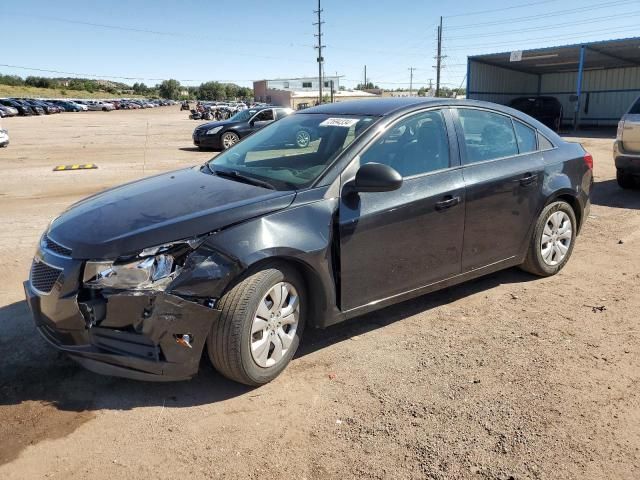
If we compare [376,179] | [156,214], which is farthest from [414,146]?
[156,214]

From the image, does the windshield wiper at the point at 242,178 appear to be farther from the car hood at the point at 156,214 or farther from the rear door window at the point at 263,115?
the rear door window at the point at 263,115

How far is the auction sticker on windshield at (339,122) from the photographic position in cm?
398

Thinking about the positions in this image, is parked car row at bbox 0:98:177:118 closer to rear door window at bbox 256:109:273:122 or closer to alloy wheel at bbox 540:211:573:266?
rear door window at bbox 256:109:273:122

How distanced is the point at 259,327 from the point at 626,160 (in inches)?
307

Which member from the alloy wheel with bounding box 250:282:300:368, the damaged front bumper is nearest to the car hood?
the damaged front bumper

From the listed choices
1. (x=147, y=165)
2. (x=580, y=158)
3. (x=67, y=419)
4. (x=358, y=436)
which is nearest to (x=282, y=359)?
(x=358, y=436)

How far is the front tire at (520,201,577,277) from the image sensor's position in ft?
15.7

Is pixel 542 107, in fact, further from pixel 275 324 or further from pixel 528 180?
pixel 275 324

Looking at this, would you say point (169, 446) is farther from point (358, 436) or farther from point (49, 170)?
point (49, 170)

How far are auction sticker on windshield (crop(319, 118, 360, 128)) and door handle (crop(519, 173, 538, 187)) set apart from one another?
→ 1.60m

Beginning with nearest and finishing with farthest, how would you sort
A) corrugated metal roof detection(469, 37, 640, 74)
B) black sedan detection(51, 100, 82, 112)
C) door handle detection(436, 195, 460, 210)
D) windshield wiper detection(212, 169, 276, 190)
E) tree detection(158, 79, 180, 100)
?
windshield wiper detection(212, 169, 276, 190), door handle detection(436, 195, 460, 210), corrugated metal roof detection(469, 37, 640, 74), black sedan detection(51, 100, 82, 112), tree detection(158, 79, 180, 100)

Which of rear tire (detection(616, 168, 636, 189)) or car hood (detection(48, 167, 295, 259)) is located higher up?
car hood (detection(48, 167, 295, 259))

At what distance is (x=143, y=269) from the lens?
2.84 m

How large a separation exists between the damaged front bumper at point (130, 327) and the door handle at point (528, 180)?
2.95 m
